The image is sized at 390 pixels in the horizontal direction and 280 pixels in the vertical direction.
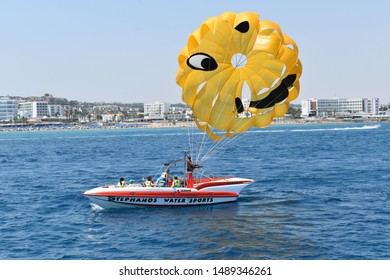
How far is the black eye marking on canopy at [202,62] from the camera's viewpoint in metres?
24.4

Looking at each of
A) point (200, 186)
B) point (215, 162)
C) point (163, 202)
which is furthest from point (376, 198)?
point (215, 162)

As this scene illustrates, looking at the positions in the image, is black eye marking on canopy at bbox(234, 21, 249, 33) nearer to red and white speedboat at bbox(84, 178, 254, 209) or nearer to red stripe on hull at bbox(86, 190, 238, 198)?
red and white speedboat at bbox(84, 178, 254, 209)

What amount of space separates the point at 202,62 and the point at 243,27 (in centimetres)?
251

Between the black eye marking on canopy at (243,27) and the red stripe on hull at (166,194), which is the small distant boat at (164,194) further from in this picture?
the black eye marking on canopy at (243,27)

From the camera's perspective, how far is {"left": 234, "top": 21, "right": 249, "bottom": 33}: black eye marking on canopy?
23.8 metres

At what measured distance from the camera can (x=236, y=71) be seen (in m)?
25.7

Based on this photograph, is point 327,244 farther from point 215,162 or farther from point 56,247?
point 215,162

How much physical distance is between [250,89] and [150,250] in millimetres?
9886

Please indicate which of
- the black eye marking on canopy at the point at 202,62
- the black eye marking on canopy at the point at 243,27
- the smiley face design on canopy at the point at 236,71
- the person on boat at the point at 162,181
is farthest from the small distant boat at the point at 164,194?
the black eye marking on canopy at the point at 243,27

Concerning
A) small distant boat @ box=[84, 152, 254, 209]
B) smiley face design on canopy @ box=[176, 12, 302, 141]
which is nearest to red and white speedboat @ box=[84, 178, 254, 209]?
small distant boat @ box=[84, 152, 254, 209]

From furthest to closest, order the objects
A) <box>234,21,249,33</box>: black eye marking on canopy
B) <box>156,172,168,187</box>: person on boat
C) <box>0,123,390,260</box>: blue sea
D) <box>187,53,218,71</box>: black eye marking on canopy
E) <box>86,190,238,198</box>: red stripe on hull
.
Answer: <box>156,172,168,187</box>: person on boat → <box>86,190,238,198</box>: red stripe on hull → <box>187,53,218,71</box>: black eye marking on canopy → <box>234,21,249,33</box>: black eye marking on canopy → <box>0,123,390,260</box>: blue sea

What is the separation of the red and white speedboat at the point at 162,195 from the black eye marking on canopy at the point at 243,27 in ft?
27.8

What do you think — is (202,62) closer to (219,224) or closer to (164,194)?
(164,194)

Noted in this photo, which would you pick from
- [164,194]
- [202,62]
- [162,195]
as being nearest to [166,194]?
[164,194]
